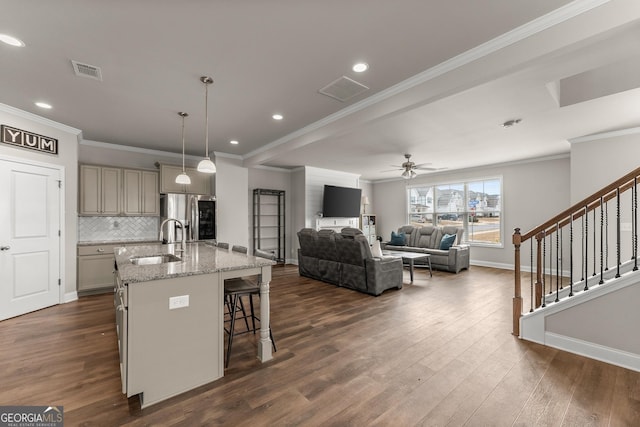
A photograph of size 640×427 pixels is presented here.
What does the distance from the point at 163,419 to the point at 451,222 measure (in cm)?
810

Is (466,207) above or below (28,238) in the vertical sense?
above

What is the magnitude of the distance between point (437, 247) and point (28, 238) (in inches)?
306

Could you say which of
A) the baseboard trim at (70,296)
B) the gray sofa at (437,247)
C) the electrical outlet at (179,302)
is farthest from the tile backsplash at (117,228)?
the gray sofa at (437,247)

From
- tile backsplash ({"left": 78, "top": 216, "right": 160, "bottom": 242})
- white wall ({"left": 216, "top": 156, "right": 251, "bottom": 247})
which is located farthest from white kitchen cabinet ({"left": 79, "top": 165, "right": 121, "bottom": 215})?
white wall ({"left": 216, "top": 156, "right": 251, "bottom": 247})

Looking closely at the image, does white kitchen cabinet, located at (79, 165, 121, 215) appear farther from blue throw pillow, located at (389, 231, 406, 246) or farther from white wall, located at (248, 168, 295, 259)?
blue throw pillow, located at (389, 231, 406, 246)

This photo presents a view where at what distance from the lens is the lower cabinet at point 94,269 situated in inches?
184

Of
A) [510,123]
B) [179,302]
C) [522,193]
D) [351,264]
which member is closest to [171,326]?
[179,302]

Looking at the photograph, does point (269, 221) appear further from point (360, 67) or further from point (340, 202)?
point (360, 67)

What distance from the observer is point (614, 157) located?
460cm

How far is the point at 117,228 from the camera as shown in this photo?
5.40 metres

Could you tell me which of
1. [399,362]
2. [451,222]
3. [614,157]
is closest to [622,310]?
[399,362]

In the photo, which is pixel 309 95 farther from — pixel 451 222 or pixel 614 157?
pixel 451 222

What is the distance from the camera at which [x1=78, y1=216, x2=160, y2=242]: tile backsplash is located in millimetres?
5109

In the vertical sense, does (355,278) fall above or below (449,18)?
below
